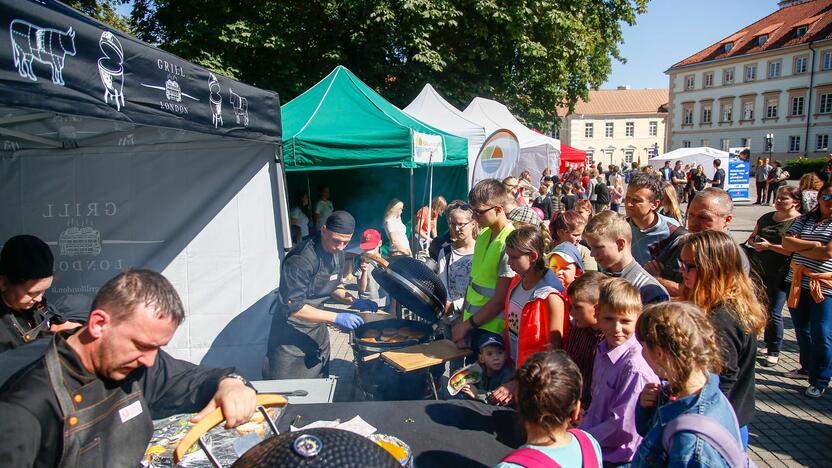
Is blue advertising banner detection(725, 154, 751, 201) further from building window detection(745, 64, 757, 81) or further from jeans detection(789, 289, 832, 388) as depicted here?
building window detection(745, 64, 757, 81)

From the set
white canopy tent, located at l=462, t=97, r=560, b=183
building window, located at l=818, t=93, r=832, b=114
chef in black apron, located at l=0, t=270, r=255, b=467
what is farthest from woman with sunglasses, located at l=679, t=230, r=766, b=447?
building window, located at l=818, t=93, r=832, b=114

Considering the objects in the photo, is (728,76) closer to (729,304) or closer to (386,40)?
(386,40)

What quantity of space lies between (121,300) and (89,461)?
46 centimetres

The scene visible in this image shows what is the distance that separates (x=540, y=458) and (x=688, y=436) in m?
0.48

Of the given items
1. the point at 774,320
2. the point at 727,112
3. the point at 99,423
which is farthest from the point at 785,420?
the point at 727,112

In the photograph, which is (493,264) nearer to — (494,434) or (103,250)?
(494,434)

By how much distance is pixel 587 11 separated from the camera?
19328 mm

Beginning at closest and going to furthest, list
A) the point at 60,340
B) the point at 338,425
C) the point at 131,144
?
the point at 60,340
the point at 338,425
the point at 131,144

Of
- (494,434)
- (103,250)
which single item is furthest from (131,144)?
(494,434)

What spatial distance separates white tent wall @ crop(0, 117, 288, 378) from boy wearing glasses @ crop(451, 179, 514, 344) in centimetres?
179

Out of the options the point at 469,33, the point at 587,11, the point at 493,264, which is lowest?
the point at 493,264

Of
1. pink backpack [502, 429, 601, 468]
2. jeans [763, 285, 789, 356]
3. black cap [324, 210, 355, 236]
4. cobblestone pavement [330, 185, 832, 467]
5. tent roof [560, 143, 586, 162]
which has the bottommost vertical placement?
cobblestone pavement [330, 185, 832, 467]

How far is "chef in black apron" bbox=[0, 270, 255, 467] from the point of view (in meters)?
1.24

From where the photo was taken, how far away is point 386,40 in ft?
49.7
